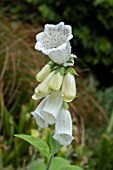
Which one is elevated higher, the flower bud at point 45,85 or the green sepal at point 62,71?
the green sepal at point 62,71

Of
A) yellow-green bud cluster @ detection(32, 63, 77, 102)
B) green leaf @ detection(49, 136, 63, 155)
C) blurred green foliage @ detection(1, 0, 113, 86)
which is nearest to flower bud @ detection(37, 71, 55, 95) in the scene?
yellow-green bud cluster @ detection(32, 63, 77, 102)

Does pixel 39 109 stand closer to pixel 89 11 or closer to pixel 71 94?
pixel 71 94

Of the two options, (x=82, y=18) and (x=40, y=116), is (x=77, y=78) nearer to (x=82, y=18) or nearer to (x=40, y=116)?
(x=82, y=18)

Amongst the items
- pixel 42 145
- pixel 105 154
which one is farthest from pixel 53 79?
pixel 105 154

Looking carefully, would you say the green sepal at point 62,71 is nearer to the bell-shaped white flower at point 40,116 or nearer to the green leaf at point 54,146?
the bell-shaped white flower at point 40,116

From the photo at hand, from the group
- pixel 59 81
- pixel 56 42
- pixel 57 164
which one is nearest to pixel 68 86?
pixel 59 81

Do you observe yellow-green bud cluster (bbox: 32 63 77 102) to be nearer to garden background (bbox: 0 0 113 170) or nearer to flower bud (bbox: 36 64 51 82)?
flower bud (bbox: 36 64 51 82)

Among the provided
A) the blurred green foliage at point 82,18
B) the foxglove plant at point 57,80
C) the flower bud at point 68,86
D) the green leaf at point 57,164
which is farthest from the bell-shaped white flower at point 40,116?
the blurred green foliage at point 82,18
